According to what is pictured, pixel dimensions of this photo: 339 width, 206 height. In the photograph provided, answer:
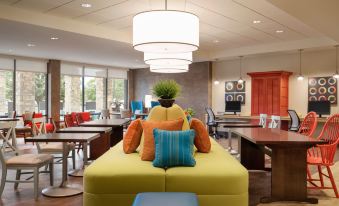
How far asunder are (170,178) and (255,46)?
7.57 meters

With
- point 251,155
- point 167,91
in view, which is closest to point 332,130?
point 251,155

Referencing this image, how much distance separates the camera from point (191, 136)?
3158 millimetres

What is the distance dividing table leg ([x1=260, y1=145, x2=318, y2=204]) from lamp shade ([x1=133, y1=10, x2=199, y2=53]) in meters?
1.62

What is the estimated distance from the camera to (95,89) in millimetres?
12961

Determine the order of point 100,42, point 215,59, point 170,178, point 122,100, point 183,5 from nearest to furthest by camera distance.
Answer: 1. point 170,178
2. point 183,5
3. point 100,42
4. point 215,59
5. point 122,100

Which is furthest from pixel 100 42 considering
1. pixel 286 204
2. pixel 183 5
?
pixel 286 204

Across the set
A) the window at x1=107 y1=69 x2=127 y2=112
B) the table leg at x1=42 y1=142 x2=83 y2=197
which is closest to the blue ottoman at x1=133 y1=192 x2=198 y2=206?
the table leg at x1=42 y1=142 x2=83 y2=197

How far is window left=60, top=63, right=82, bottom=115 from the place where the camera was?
11.7 meters

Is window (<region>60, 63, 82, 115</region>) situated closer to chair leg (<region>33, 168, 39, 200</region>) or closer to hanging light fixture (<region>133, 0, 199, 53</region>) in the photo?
chair leg (<region>33, 168, 39, 200</region>)

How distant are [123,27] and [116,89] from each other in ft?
22.4

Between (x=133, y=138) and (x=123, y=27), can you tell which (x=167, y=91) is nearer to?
(x=133, y=138)

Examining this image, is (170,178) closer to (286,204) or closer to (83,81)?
(286,204)

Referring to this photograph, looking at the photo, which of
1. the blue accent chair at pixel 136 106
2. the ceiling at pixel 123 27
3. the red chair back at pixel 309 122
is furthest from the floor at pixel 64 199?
the blue accent chair at pixel 136 106

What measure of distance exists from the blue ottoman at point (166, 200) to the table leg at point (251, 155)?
3039 mm
